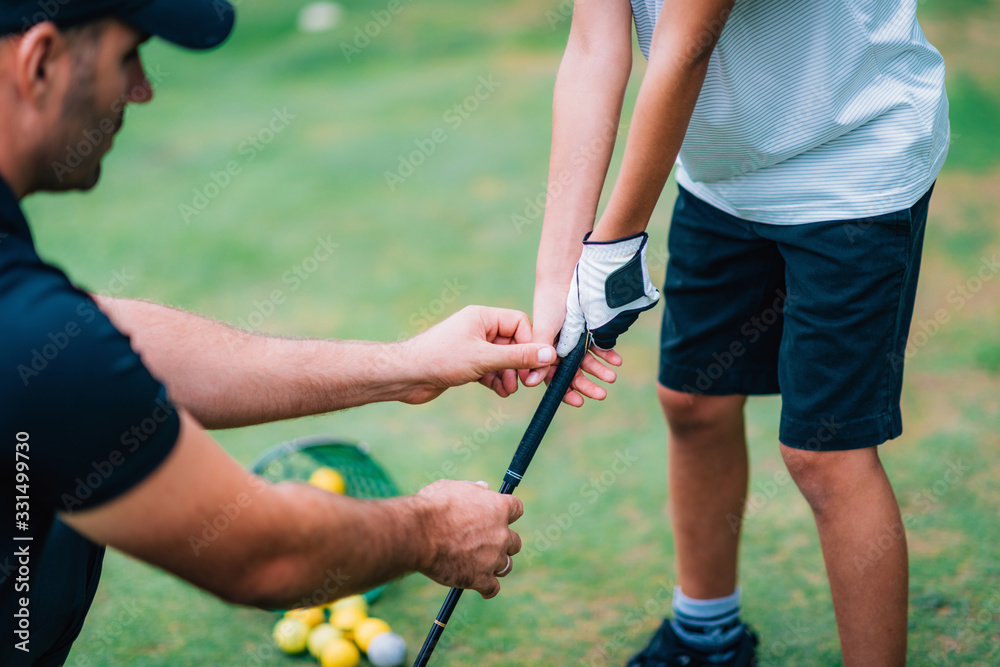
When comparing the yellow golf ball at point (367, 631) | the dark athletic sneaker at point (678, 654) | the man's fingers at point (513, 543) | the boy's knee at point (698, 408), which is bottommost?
the yellow golf ball at point (367, 631)

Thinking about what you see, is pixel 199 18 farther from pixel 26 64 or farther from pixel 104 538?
pixel 104 538

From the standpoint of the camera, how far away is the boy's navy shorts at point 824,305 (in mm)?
1572

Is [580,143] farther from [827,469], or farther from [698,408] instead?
[827,469]

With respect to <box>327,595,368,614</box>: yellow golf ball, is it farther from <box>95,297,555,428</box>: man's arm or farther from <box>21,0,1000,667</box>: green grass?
<box>95,297,555,428</box>: man's arm

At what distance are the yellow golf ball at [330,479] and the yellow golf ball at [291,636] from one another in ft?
1.61

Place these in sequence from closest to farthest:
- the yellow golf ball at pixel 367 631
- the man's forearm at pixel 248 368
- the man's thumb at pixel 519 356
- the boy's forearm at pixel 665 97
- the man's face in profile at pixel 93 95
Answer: the man's face in profile at pixel 93 95
the boy's forearm at pixel 665 97
the man's forearm at pixel 248 368
the man's thumb at pixel 519 356
the yellow golf ball at pixel 367 631

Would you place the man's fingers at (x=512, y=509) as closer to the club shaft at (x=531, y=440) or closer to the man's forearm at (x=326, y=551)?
the club shaft at (x=531, y=440)

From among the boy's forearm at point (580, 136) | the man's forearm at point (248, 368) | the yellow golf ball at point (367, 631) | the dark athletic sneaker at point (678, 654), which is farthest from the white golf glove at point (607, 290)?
the yellow golf ball at point (367, 631)

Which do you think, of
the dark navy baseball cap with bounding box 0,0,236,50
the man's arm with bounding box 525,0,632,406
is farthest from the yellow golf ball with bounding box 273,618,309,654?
the dark navy baseball cap with bounding box 0,0,236,50

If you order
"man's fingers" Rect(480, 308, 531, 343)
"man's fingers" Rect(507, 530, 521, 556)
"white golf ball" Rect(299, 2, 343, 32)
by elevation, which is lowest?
"white golf ball" Rect(299, 2, 343, 32)

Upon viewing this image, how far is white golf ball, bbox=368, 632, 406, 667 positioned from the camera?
2.12 m

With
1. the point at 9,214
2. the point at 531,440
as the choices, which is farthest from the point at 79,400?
the point at 531,440

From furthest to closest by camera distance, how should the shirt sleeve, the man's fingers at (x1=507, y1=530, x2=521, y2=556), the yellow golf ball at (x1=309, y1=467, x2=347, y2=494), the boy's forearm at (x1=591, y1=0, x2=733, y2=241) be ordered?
the yellow golf ball at (x1=309, y1=467, x2=347, y2=494)
the man's fingers at (x1=507, y1=530, x2=521, y2=556)
the boy's forearm at (x1=591, y1=0, x2=733, y2=241)
the shirt sleeve

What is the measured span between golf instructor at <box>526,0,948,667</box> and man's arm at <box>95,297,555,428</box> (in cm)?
12
